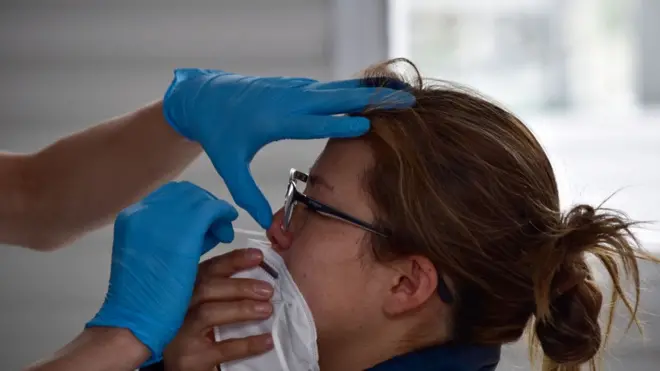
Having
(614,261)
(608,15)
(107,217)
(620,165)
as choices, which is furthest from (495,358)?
(608,15)

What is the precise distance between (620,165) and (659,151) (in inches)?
5.9

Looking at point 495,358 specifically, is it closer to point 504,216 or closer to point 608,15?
point 504,216

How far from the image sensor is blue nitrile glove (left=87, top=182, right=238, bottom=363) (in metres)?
1.30

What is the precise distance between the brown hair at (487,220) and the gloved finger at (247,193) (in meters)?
0.19

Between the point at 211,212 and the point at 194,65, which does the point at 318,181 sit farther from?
the point at 194,65

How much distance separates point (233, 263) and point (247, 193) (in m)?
0.12

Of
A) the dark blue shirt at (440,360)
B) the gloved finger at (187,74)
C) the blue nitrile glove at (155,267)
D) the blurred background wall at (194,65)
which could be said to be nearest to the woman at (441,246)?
the dark blue shirt at (440,360)

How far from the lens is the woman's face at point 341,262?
1.43 meters

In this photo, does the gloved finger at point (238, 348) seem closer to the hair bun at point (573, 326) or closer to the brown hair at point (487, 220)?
the brown hair at point (487, 220)

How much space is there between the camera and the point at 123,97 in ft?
8.33

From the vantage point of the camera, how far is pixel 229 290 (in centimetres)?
141

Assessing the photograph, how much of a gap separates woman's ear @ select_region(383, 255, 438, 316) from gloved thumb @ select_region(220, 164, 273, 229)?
0.79 feet

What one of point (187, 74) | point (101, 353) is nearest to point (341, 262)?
point (101, 353)

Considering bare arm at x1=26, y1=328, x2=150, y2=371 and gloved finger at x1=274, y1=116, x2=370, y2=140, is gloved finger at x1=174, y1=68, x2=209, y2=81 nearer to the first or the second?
gloved finger at x1=274, y1=116, x2=370, y2=140
